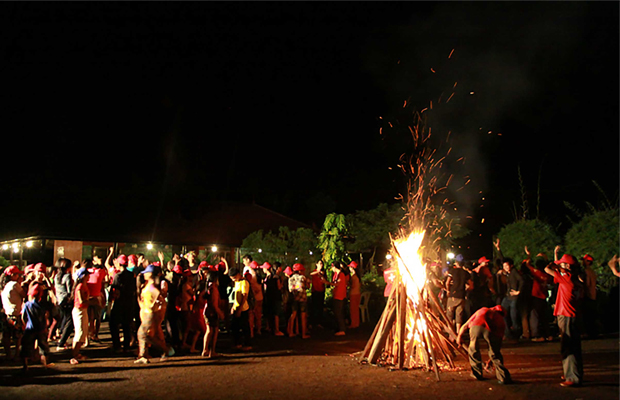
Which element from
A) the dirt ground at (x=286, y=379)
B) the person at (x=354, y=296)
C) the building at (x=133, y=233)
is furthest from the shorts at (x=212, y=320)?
the building at (x=133, y=233)

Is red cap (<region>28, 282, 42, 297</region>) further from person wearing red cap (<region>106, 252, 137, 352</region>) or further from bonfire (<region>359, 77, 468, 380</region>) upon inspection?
bonfire (<region>359, 77, 468, 380</region>)

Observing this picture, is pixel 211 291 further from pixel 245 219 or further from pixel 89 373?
pixel 245 219

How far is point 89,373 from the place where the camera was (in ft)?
26.4

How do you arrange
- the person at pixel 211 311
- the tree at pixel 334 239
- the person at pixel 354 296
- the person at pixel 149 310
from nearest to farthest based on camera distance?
the person at pixel 149 310
the person at pixel 211 311
the person at pixel 354 296
the tree at pixel 334 239

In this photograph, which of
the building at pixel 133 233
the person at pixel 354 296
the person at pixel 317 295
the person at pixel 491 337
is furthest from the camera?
the building at pixel 133 233

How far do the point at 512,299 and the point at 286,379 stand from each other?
6514 millimetres

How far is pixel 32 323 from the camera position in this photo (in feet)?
26.9

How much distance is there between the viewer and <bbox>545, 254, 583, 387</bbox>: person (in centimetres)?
706

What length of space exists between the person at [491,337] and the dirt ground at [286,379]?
0.19 m

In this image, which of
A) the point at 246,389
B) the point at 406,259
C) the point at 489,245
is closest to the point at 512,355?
the point at 406,259

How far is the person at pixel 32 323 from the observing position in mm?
8133

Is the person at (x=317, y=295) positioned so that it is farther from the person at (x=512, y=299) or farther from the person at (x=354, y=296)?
the person at (x=512, y=299)

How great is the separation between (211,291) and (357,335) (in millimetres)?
4731

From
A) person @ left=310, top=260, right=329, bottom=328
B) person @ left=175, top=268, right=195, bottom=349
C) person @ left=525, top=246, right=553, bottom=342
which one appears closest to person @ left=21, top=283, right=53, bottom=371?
person @ left=175, top=268, right=195, bottom=349
